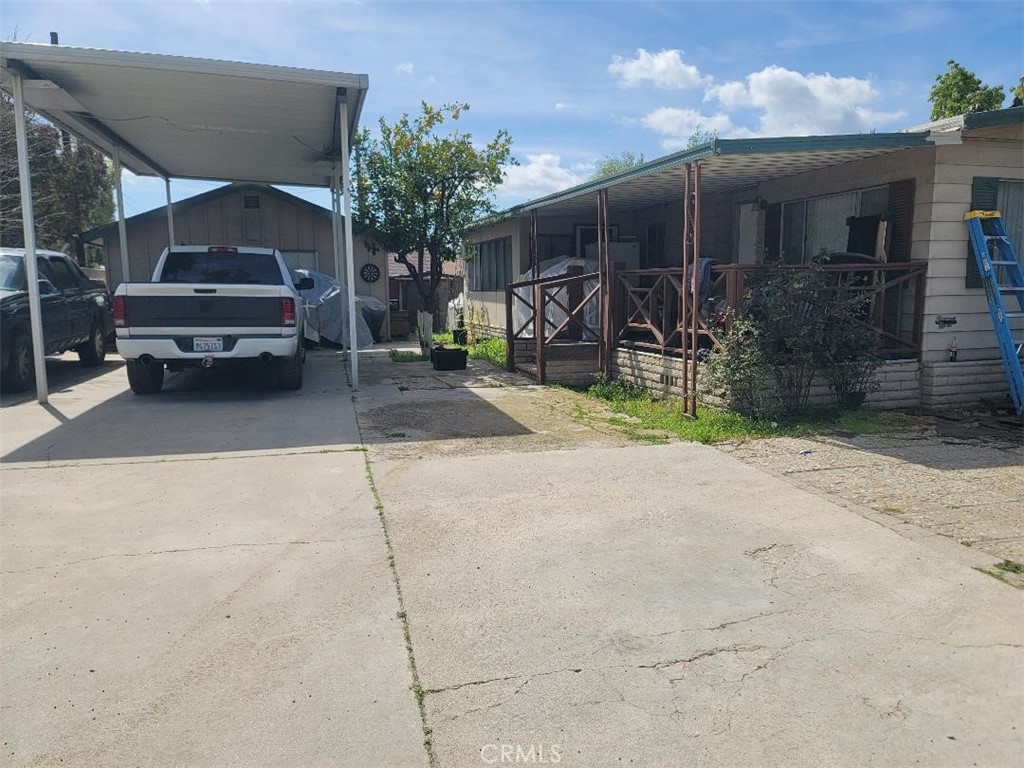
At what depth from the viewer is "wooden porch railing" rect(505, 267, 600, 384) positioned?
434 inches

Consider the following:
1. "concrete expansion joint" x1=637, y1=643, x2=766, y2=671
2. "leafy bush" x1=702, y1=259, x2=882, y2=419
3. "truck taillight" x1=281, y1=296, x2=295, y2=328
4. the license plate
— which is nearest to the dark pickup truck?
the license plate

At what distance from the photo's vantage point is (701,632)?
333 centimetres

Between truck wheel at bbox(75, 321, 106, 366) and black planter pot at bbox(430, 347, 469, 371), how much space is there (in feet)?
20.4

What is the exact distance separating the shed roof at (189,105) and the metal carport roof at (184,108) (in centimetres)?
1

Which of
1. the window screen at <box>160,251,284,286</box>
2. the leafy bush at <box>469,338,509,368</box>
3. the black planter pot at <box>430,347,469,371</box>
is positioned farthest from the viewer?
the leafy bush at <box>469,338,509,368</box>

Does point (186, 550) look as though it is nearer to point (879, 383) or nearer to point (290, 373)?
point (290, 373)

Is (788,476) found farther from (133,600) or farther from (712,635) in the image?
(133,600)

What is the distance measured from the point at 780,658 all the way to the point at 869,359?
5.65 meters

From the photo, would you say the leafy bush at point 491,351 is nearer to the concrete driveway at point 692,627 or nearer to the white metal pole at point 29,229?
the white metal pole at point 29,229

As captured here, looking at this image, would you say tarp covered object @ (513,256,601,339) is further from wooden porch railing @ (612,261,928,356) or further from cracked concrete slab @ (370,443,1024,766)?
cracked concrete slab @ (370,443,1024,766)

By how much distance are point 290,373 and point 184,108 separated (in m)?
4.31

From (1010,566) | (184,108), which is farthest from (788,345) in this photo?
(184,108)

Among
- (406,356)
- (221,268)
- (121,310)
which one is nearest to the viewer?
(121,310)

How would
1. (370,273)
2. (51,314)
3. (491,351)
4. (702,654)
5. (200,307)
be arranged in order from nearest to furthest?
(702,654), (200,307), (51,314), (491,351), (370,273)
